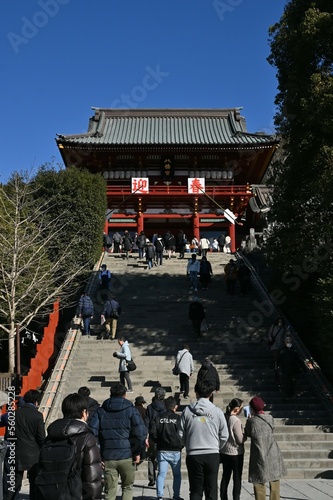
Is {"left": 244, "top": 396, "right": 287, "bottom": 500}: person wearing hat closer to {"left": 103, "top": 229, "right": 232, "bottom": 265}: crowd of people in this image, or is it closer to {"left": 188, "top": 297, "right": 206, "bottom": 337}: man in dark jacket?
{"left": 188, "top": 297, "right": 206, "bottom": 337}: man in dark jacket

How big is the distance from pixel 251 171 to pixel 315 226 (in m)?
20.9

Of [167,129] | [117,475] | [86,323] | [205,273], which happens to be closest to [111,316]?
[86,323]

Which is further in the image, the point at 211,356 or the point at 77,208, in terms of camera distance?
the point at 77,208

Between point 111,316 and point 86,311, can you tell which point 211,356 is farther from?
point 86,311

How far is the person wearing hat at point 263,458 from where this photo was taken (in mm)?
5922

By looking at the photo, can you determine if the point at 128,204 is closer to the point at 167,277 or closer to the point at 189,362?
the point at 167,277

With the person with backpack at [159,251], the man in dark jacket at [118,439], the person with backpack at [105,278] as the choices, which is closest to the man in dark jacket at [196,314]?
the person with backpack at [105,278]

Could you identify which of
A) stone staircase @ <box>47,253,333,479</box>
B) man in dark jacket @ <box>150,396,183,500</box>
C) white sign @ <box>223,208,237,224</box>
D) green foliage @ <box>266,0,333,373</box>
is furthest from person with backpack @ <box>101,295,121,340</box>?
white sign @ <box>223,208,237,224</box>

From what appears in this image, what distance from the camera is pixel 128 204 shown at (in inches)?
1240

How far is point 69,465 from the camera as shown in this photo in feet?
13.4

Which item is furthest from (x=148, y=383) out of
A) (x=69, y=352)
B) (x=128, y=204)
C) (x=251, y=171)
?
(x=251, y=171)

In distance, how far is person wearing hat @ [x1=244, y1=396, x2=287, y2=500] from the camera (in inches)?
233

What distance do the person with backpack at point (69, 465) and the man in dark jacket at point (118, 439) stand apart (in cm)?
157

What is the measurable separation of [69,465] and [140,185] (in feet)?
87.8
